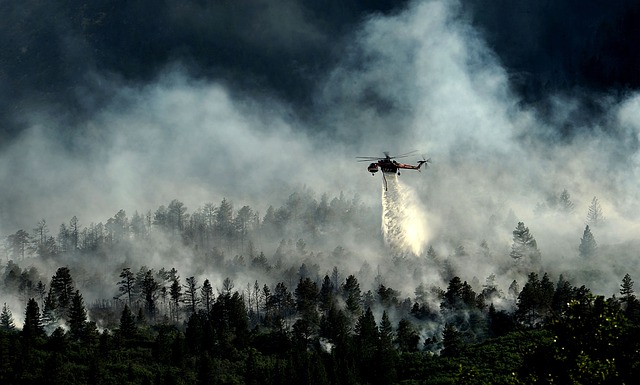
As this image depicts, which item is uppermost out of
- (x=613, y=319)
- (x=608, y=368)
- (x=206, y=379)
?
(x=206, y=379)

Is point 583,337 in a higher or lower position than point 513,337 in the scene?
lower

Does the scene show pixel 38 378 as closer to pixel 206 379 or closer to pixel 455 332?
pixel 206 379

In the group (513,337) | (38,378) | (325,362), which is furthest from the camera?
(513,337)

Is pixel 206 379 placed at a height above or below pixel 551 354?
above

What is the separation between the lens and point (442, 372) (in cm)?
17600

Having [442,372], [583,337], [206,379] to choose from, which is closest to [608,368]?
[583,337]

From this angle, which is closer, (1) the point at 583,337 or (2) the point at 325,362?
Answer: (1) the point at 583,337

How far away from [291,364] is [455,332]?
48203 mm

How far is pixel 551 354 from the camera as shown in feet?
196

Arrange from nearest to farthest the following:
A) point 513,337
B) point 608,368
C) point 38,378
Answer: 1. point 608,368
2. point 38,378
3. point 513,337

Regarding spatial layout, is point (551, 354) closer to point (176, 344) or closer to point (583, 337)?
point (583, 337)

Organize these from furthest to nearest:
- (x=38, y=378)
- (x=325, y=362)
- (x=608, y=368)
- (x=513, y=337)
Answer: (x=513, y=337) → (x=325, y=362) → (x=38, y=378) → (x=608, y=368)

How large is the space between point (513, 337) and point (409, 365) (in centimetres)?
3138

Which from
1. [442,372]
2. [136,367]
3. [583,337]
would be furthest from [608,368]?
[136,367]
